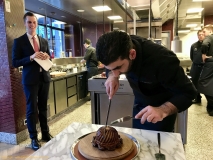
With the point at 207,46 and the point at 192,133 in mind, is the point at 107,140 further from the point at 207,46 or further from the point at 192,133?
the point at 207,46

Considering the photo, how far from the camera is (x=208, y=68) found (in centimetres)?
368

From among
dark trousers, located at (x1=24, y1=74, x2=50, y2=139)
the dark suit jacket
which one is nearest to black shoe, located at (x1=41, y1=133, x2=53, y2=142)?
dark trousers, located at (x1=24, y1=74, x2=50, y2=139)

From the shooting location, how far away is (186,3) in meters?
4.75

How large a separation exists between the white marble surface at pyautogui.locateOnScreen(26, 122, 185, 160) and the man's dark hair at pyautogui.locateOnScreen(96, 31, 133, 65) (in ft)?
1.60

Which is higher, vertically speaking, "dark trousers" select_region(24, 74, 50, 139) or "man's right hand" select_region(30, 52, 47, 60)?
"man's right hand" select_region(30, 52, 47, 60)

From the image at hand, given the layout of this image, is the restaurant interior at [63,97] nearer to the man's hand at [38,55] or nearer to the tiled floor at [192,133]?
the tiled floor at [192,133]

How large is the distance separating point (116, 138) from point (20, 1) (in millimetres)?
2446

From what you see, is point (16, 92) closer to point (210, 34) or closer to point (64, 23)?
point (210, 34)

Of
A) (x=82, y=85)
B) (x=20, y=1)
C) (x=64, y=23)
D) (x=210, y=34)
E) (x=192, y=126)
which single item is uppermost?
(x=64, y=23)

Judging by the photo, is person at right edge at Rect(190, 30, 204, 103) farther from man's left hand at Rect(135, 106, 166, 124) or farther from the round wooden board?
the round wooden board

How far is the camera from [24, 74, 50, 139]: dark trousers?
2.21 metres

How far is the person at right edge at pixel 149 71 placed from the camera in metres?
0.94

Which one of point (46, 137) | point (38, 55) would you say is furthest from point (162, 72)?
point (46, 137)

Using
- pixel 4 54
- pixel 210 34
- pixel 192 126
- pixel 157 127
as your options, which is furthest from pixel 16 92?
pixel 210 34
